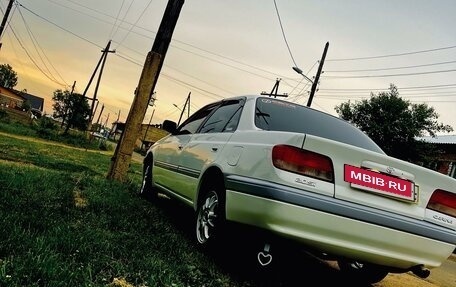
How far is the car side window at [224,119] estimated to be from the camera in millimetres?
4125

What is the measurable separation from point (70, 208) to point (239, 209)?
205 cm

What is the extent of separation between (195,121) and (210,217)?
1.96 meters

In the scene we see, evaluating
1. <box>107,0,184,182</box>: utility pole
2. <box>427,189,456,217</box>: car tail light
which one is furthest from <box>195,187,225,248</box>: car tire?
<box>107,0,184,182</box>: utility pole

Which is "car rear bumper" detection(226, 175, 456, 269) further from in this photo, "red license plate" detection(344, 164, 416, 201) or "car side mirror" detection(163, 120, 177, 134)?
"car side mirror" detection(163, 120, 177, 134)

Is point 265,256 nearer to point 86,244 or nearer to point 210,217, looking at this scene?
point 210,217

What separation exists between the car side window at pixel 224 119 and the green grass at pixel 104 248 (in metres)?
1.10

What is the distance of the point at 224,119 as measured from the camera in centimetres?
441

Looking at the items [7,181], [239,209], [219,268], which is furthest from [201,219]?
[7,181]

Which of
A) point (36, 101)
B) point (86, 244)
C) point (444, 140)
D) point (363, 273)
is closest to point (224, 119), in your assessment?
point (86, 244)

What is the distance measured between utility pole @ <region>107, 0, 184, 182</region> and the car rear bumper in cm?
476

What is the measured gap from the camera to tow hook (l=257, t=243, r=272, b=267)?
2984 millimetres

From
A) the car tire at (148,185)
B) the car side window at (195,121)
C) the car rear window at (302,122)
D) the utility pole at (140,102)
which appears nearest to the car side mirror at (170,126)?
the car side window at (195,121)

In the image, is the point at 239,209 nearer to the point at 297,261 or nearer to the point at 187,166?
the point at 187,166

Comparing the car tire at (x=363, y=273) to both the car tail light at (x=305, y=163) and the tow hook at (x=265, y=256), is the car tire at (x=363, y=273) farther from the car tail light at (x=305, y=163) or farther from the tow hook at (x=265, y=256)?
the car tail light at (x=305, y=163)
